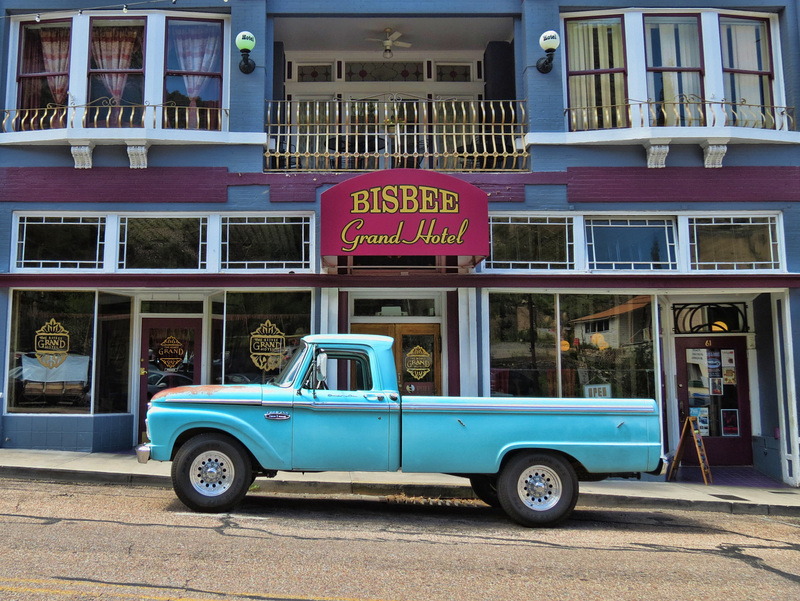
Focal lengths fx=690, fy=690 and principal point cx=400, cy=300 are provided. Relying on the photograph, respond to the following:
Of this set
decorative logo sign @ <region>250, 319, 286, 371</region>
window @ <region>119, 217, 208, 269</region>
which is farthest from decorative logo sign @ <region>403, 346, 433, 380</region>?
window @ <region>119, 217, 208, 269</region>

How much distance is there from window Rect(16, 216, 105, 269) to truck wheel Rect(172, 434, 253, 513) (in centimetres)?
555

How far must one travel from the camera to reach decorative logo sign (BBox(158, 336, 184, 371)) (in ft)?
41.6

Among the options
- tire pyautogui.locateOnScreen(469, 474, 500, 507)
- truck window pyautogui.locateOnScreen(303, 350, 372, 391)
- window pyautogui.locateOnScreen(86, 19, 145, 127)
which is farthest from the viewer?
window pyautogui.locateOnScreen(86, 19, 145, 127)

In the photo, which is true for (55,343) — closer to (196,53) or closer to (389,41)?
(196,53)

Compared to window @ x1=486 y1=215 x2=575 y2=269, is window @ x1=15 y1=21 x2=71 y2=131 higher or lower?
window @ x1=15 y1=21 x2=71 y2=131

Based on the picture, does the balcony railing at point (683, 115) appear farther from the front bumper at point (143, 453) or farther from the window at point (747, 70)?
the front bumper at point (143, 453)

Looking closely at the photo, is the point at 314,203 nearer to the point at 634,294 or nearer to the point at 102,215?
the point at 102,215

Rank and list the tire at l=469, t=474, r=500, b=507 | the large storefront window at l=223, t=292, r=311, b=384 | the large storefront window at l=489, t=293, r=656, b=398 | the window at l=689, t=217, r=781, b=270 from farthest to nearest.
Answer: the window at l=689, t=217, r=781, b=270 → the large storefront window at l=489, t=293, r=656, b=398 → the large storefront window at l=223, t=292, r=311, b=384 → the tire at l=469, t=474, r=500, b=507

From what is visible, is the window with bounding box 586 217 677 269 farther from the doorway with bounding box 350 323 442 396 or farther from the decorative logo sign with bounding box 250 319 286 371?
the decorative logo sign with bounding box 250 319 286 371

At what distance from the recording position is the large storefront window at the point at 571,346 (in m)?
11.5

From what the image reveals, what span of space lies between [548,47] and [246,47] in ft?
16.5

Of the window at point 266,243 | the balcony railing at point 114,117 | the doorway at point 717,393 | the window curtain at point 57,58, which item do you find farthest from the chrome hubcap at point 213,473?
the doorway at point 717,393

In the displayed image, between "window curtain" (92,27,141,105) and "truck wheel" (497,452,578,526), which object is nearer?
"truck wheel" (497,452,578,526)

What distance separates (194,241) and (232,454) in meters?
5.32
